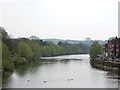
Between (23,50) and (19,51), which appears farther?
(23,50)

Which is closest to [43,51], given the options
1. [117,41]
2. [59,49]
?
[59,49]

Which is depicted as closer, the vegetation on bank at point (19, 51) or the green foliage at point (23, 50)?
the vegetation on bank at point (19, 51)

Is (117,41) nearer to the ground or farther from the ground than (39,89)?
farther from the ground

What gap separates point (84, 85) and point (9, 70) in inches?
854

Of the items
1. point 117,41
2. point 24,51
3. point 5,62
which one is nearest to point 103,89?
point 5,62

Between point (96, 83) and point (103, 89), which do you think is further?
point (96, 83)

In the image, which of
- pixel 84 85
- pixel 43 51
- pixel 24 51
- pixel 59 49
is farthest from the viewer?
pixel 59 49

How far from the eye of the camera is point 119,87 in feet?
137

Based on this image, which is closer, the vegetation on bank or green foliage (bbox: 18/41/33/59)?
the vegetation on bank

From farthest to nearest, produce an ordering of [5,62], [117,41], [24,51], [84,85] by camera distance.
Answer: [24,51], [117,41], [5,62], [84,85]

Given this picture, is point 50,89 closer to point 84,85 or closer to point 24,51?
point 84,85

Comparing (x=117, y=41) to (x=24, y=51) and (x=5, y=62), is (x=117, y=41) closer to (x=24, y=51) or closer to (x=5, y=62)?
(x=24, y=51)

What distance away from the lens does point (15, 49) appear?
108188 millimetres

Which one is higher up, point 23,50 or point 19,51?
point 23,50
